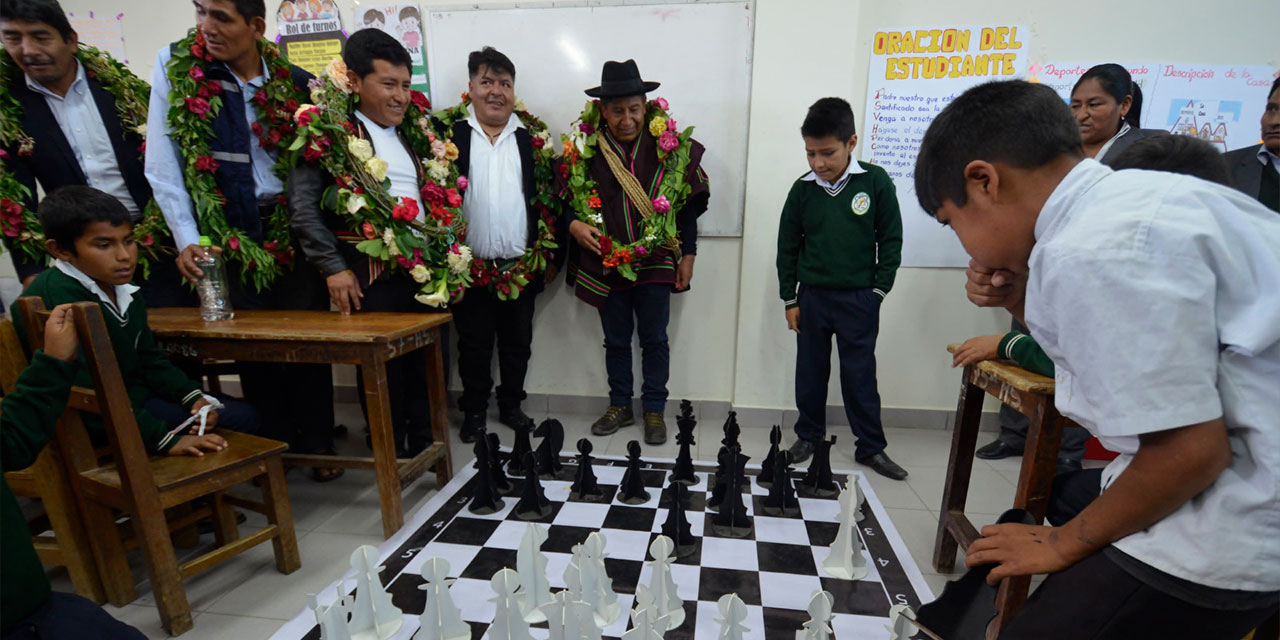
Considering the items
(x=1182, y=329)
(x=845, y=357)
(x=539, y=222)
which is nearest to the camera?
(x=1182, y=329)

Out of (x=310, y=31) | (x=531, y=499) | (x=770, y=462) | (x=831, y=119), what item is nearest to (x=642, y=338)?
(x=770, y=462)

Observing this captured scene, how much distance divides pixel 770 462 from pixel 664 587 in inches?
35.6

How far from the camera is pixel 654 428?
2.52m

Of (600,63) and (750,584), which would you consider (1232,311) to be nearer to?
(750,584)

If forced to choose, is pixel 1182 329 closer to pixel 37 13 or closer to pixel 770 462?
pixel 770 462

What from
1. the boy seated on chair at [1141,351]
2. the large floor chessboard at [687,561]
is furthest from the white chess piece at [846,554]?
the boy seated on chair at [1141,351]

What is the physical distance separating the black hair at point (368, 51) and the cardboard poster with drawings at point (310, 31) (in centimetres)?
84

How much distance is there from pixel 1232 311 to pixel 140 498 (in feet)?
6.73

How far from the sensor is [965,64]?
2436 millimetres

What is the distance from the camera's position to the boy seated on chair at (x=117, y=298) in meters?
1.42

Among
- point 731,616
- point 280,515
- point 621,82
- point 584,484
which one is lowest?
point 584,484

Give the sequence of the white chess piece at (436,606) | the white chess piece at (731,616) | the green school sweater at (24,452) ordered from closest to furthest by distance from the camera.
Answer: the green school sweater at (24,452), the white chess piece at (731,616), the white chess piece at (436,606)

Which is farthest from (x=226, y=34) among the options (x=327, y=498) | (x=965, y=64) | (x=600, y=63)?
(x=965, y=64)

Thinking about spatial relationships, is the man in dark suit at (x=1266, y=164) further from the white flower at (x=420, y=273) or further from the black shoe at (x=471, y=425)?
the black shoe at (x=471, y=425)
